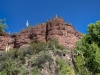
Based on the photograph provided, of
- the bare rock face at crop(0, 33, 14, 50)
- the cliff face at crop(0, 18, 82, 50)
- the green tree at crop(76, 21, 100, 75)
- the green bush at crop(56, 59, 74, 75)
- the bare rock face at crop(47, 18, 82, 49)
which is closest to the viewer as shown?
the green tree at crop(76, 21, 100, 75)

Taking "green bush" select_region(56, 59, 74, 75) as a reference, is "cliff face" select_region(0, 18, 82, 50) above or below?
above

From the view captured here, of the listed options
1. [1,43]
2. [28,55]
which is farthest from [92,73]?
[1,43]

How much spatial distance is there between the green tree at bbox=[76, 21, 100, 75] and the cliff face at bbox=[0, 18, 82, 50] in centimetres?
544

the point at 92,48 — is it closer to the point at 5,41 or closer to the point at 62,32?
the point at 62,32

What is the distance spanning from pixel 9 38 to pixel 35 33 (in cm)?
521

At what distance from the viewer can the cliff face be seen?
102ft

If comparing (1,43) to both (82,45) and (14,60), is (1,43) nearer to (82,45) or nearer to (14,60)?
(14,60)

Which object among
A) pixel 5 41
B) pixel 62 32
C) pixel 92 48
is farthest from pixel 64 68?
pixel 5 41

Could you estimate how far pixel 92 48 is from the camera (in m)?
23.4

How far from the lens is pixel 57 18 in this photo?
3256cm

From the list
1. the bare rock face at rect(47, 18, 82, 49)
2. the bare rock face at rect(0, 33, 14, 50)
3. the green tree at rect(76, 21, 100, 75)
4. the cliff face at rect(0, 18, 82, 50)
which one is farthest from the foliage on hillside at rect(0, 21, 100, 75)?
the bare rock face at rect(0, 33, 14, 50)

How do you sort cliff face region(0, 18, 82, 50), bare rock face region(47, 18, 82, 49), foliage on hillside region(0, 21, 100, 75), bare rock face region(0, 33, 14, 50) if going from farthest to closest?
bare rock face region(0, 33, 14, 50) → cliff face region(0, 18, 82, 50) → bare rock face region(47, 18, 82, 49) → foliage on hillside region(0, 21, 100, 75)

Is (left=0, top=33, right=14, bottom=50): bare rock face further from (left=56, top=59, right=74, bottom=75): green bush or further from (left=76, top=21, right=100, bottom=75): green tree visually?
(left=76, top=21, right=100, bottom=75): green tree

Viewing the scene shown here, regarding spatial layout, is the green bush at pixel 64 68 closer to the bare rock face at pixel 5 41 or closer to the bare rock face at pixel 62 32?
the bare rock face at pixel 62 32
